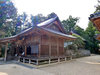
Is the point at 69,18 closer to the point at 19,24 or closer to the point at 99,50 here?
the point at 99,50

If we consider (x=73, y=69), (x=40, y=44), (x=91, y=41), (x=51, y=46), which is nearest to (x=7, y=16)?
(x=40, y=44)

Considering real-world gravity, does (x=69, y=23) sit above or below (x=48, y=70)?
above

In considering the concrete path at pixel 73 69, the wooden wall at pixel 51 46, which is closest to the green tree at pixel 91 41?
the wooden wall at pixel 51 46

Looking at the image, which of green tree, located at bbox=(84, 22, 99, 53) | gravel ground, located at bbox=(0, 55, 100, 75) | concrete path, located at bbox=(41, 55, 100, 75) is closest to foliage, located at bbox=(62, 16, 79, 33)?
green tree, located at bbox=(84, 22, 99, 53)

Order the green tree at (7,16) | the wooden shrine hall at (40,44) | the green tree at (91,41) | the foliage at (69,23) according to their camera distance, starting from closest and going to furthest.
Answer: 1. the wooden shrine hall at (40,44)
2. the green tree at (7,16)
3. the green tree at (91,41)
4. the foliage at (69,23)

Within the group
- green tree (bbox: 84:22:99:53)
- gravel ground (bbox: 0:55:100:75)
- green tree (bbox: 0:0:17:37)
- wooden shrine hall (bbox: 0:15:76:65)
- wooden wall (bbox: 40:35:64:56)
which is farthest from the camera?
green tree (bbox: 84:22:99:53)

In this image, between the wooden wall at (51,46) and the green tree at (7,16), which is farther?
the green tree at (7,16)

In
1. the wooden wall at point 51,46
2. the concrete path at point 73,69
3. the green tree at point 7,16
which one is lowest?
the concrete path at point 73,69

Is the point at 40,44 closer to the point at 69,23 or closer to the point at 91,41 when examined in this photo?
the point at 69,23

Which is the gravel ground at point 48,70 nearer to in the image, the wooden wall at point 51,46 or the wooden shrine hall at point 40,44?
the wooden shrine hall at point 40,44

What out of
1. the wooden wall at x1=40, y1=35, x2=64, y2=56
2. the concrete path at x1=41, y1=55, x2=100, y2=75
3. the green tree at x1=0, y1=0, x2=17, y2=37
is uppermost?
the green tree at x1=0, y1=0, x2=17, y2=37

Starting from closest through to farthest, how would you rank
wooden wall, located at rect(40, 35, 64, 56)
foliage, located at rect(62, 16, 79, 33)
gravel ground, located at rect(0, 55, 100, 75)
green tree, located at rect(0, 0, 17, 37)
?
gravel ground, located at rect(0, 55, 100, 75) < wooden wall, located at rect(40, 35, 64, 56) < green tree, located at rect(0, 0, 17, 37) < foliage, located at rect(62, 16, 79, 33)

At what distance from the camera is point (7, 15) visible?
61.9 ft

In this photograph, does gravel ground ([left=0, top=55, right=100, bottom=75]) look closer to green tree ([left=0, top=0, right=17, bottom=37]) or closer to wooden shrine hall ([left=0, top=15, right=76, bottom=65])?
wooden shrine hall ([left=0, top=15, right=76, bottom=65])
